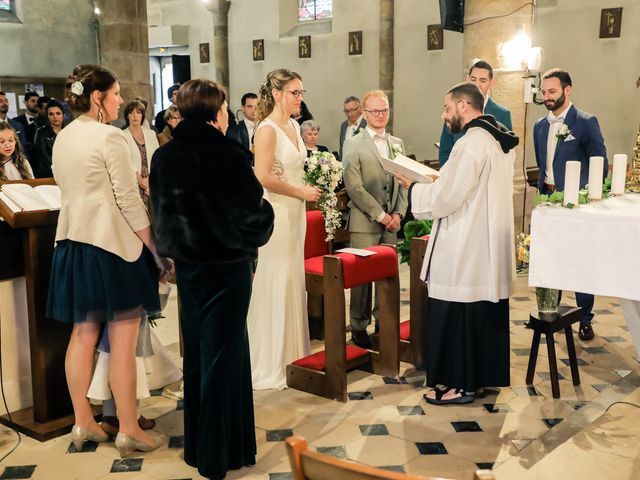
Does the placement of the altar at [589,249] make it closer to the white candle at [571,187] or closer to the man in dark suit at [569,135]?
the white candle at [571,187]

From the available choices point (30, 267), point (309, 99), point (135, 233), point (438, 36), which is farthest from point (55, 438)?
point (309, 99)

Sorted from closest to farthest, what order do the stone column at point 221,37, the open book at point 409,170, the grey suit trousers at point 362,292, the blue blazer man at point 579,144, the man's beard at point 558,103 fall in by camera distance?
the open book at point 409,170, the grey suit trousers at point 362,292, the blue blazer man at point 579,144, the man's beard at point 558,103, the stone column at point 221,37

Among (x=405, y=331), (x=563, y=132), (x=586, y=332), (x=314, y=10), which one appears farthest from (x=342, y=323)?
(x=314, y=10)

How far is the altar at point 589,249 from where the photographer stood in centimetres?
375

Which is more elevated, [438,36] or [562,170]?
[438,36]

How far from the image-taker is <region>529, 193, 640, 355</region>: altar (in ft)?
12.3

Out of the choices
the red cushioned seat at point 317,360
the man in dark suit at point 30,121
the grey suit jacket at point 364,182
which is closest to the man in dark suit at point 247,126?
the man in dark suit at point 30,121

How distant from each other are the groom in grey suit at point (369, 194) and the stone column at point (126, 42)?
5875 millimetres

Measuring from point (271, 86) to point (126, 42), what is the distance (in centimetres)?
656

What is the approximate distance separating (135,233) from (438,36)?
1108 cm

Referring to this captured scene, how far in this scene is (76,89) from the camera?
12.1ft

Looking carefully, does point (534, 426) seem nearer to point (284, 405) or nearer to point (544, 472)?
point (544, 472)

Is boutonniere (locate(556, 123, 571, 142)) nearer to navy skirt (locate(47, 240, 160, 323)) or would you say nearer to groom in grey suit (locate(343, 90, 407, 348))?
groom in grey suit (locate(343, 90, 407, 348))

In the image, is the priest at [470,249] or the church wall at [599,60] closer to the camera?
the priest at [470,249]
